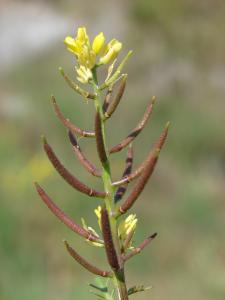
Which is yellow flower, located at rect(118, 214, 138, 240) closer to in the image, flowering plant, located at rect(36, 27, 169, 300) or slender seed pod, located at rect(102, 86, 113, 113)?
flowering plant, located at rect(36, 27, 169, 300)

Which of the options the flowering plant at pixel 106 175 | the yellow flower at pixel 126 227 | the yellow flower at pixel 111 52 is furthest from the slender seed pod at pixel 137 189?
the yellow flower at pixel 111 52

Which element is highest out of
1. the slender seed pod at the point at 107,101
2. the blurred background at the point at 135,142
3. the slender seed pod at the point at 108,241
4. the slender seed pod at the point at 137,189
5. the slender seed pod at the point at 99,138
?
the blurred background at the point at 135,142

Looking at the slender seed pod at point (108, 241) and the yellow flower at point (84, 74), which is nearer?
the slender seed pod at point (108, 241)

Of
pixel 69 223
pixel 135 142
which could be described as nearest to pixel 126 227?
pixel 69 223

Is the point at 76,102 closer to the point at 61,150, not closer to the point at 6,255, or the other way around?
the point at 61,150

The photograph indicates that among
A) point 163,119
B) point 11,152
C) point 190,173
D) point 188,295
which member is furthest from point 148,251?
point 163,119

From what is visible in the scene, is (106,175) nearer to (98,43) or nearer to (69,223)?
(69,223)

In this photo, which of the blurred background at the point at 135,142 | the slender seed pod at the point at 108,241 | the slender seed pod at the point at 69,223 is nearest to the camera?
the slender seed pod at the point at 108,241

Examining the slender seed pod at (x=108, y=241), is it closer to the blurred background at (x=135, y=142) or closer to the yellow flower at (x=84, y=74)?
the yellow flower at (x=84, y=74)
